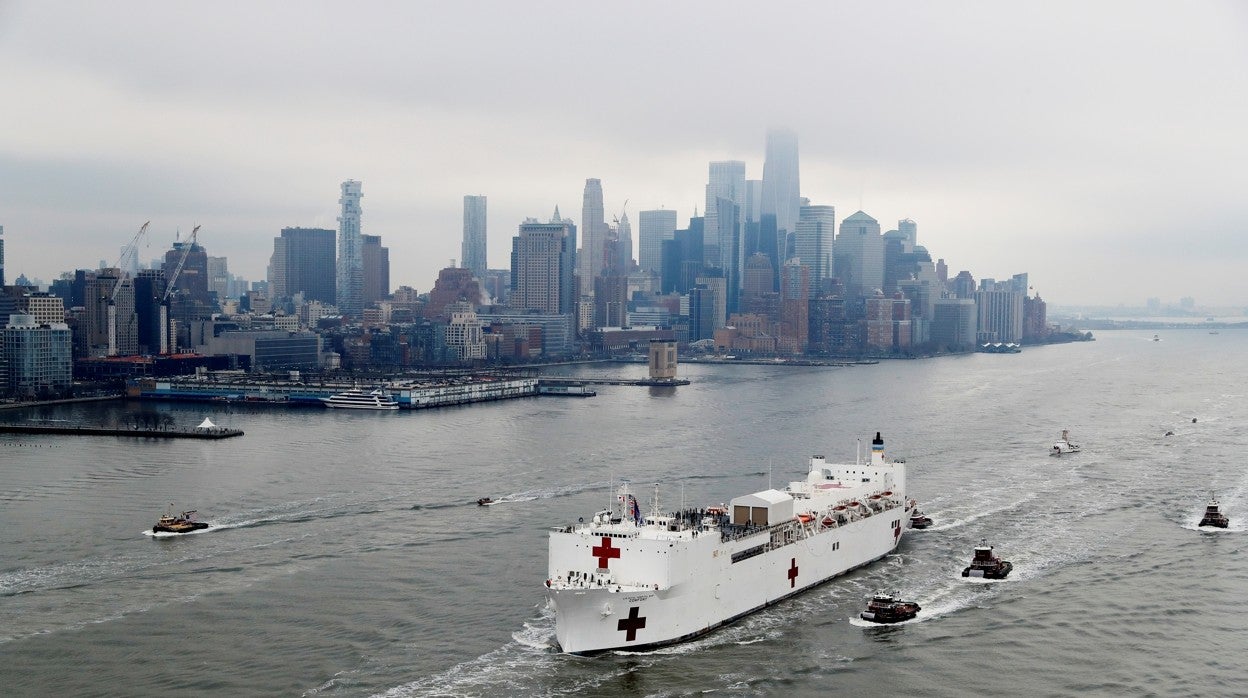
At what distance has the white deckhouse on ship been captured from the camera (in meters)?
16.8

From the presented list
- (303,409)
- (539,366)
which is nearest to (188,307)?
(539,366)

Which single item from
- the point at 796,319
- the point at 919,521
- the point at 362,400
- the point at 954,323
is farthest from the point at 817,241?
the point at 919,521

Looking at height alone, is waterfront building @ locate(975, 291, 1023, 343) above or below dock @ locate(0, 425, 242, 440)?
above

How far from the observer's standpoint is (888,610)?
18344 millimetres

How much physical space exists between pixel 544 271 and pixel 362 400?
8287cm

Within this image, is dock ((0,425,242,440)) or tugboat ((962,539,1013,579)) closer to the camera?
tugboat ((962,539,1013,579))

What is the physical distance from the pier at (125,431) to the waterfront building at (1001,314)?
139 metres

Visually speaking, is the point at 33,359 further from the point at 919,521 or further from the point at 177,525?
the point at 919,521

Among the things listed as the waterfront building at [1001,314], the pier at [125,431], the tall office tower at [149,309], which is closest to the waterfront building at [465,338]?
the tall office tower at [149,309]

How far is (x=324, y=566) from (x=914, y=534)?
11991 mm

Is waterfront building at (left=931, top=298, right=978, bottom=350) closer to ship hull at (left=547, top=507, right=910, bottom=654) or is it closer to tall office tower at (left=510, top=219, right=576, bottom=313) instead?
tall office tower at (left=510, top=219, right=576, bottom=313)

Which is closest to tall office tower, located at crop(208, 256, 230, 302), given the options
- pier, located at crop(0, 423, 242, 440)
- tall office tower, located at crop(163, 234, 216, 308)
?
tall office tower, located at crop(163, 234, 216, 308)

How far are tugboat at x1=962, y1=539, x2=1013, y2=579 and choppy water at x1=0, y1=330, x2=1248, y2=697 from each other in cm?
33

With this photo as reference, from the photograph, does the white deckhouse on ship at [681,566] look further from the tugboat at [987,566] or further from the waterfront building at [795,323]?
the waterfront building at [795,323]
